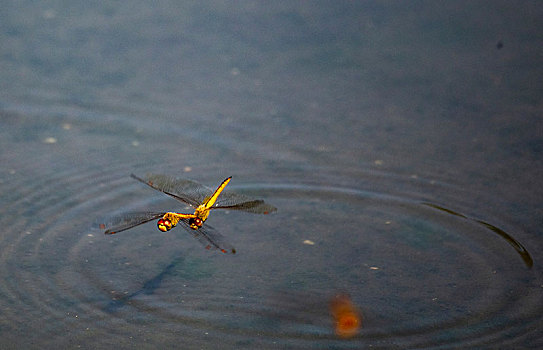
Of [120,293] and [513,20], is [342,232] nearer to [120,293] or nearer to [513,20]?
[120,293]

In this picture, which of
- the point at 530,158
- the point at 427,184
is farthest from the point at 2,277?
the point at 530,158

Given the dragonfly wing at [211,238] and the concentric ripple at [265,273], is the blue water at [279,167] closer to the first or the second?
the concentric ripple at [265,273]

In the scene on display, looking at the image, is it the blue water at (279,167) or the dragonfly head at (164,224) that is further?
the dragonfly head at (164,224)

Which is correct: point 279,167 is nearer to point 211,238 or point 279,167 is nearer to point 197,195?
point 197,195

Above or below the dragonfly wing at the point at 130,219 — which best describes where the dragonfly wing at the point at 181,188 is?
above

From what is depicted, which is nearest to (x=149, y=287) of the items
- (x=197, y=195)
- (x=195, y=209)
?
(x=195, y=209)

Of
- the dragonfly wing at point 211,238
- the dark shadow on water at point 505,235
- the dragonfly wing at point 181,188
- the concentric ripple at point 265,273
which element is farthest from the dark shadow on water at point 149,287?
the dark shadow on water at point 505,235

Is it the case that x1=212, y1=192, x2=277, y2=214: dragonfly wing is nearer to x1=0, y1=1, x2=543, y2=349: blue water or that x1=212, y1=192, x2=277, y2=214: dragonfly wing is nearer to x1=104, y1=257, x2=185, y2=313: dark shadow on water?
x1=0, y1=1, x2=543, y2=349: blue water
